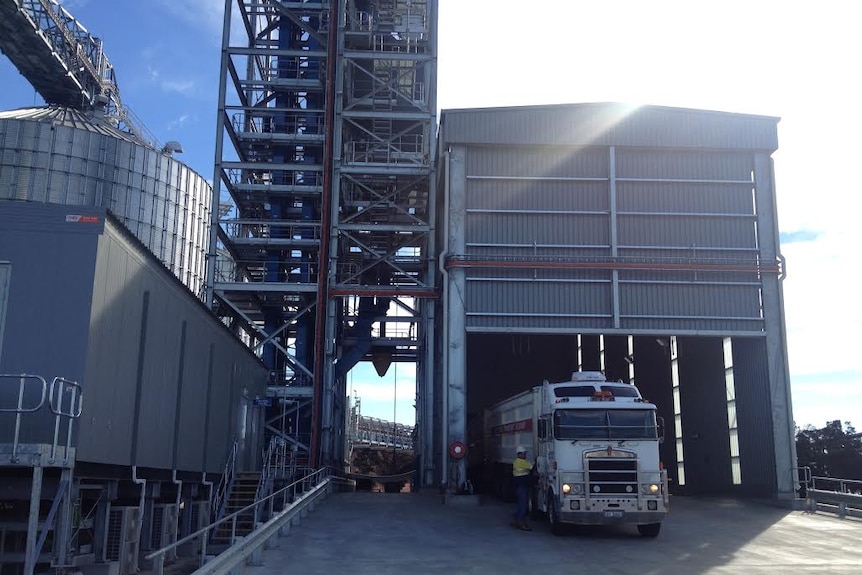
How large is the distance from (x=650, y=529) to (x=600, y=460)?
2.06 m

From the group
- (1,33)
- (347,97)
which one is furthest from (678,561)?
(1,33)

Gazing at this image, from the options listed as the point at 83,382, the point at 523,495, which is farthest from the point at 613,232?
the point at 83,382

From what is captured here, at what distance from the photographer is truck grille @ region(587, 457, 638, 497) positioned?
18047 mm

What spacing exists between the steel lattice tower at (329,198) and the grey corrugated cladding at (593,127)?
5330 mm

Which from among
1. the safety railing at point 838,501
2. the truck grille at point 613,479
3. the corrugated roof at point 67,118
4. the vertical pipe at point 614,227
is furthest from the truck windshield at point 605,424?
the corrugated roof at point 67,118

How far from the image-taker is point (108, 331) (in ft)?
47.1

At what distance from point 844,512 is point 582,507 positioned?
10513 millimetres

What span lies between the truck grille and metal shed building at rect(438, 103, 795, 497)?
39.1 feet

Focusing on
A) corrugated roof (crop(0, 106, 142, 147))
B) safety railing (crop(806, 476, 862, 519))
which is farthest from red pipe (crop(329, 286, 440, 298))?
corrugated roof (crop(0, 106, 142, 147))

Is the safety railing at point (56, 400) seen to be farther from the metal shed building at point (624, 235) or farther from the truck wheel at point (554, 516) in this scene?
A: the metal shed building at point (624, 235)

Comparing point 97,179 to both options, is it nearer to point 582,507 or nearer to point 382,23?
point 382,23

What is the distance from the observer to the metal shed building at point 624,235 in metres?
30.5

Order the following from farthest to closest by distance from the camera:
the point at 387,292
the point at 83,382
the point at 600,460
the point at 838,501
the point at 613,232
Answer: the point at 387,292
the point at 613,232
the point at 838,501
the point at 600,460
the point at 83,382

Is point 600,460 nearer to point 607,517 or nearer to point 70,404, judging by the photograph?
point 607,517
